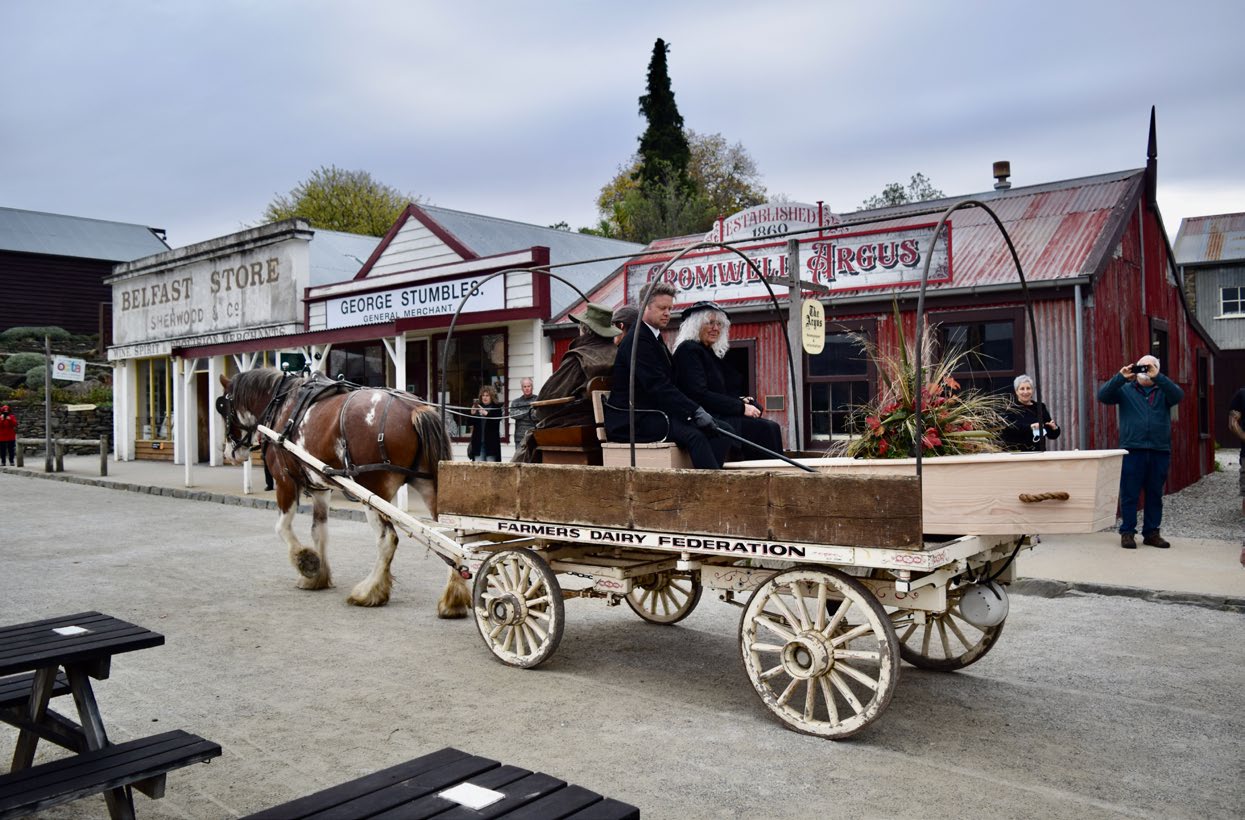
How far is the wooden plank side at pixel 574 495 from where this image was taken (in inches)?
195

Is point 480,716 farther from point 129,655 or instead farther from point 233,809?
point 129,655

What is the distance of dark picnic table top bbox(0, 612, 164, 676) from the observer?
3328mm

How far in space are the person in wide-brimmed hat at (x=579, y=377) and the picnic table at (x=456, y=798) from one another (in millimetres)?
3520

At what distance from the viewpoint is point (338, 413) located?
26.1 ft

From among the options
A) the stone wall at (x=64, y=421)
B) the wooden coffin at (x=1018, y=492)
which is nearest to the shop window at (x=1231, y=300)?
the wooden coffin at (x=1018, y=492)

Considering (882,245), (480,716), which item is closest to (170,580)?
(480,716)

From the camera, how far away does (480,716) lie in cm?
470

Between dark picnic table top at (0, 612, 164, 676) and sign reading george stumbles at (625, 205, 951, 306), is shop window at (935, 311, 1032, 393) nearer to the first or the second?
sign reading george stumbles at (625, 205, 951, 306)

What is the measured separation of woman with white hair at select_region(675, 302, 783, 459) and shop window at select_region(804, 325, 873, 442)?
6.63 metres

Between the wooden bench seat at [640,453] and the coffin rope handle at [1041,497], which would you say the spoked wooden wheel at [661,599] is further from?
the coffin rope handle at [1041,497]

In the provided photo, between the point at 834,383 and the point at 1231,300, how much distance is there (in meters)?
22.4

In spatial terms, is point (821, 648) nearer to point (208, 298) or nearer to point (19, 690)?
point (19, 690)

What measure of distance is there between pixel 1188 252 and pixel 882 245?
2274 cm

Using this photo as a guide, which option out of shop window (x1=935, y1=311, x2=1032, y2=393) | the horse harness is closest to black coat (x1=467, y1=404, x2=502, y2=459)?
the horse harness
